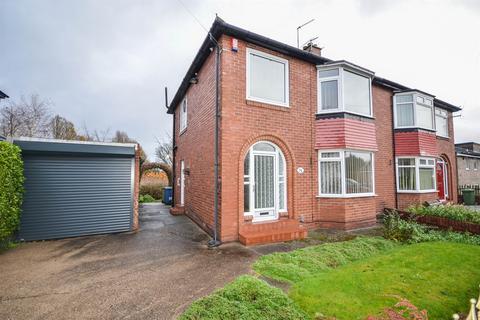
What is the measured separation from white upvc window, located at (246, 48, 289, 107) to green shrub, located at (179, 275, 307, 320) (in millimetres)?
5332

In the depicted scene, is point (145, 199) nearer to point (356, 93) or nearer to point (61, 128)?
point (356, 93)

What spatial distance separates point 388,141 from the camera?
35.1 feet

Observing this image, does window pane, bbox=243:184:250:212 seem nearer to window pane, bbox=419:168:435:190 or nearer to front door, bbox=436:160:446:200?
window pane, bbox=419:168:435:190

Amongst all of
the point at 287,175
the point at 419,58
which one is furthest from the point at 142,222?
the point at 419,58

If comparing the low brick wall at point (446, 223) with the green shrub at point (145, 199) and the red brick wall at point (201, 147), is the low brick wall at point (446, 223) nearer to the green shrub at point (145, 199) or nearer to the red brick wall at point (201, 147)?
the red brick wall at point (201, 147)

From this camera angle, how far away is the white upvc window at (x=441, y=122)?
44.0 ft

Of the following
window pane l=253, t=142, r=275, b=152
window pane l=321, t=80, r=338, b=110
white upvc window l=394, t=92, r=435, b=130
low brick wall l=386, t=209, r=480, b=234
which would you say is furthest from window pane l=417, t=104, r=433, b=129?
window pane l=253, t=142, r=275, b=152

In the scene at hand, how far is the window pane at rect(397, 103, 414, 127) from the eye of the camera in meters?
10.9

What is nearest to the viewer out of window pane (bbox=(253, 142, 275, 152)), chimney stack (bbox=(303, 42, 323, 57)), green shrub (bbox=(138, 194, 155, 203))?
window pane (bbox=(253, 142, 275, 152))

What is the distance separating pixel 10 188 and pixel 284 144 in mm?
7955

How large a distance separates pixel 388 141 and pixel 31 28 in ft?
Answer: 60.0

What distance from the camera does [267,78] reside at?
7.43m

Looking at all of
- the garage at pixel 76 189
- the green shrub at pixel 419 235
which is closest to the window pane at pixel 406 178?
the green shrub at pixel 419 235

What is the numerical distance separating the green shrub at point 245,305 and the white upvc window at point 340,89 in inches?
275
